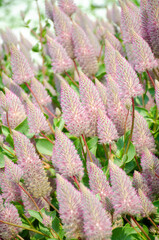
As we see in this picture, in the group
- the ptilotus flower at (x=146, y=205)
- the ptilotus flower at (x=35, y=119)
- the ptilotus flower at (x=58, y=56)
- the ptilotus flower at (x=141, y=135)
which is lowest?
the ptilotus flower at (x=146, y=205)

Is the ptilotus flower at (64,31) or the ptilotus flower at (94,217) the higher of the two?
the ptilotus flower at (64,31)

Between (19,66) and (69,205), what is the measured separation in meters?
0.94

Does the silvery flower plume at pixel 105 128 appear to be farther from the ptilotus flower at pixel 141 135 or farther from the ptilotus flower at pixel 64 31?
the ptilotus flower at pixel 64 31

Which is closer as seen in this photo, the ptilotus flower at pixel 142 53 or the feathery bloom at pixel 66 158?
the feathery bloom at pixel 66 158

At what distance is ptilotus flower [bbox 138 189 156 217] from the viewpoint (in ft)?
3.69

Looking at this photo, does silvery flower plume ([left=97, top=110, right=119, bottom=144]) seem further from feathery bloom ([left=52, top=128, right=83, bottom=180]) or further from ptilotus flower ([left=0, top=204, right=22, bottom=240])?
ptilotus flower ([left=0, top=204, right=22, bottom=240])

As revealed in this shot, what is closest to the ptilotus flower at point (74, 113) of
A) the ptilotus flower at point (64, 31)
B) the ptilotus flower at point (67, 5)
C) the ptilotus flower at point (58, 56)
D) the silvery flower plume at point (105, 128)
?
the silvery flower plume at point (105, 128)

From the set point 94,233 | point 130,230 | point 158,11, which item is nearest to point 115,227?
point 130,230

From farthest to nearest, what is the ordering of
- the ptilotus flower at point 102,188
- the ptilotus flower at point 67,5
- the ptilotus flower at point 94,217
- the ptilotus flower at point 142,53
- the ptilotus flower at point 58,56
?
the ptilotus flower at point 67,5 → the ptilotus flower at point 58,56 → the ptilotus flower at point 142,53 → the ptilotus flower at point 102,188 → the ptilotus flower at point 94,217

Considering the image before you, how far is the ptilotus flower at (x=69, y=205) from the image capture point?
1.00 m

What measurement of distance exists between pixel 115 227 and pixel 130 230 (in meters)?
0.07

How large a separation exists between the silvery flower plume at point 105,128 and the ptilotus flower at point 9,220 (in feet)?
1.46

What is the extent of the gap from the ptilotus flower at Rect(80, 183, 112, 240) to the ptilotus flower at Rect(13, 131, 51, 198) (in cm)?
35

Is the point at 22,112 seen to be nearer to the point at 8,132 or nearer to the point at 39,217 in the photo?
the point at 8,132
